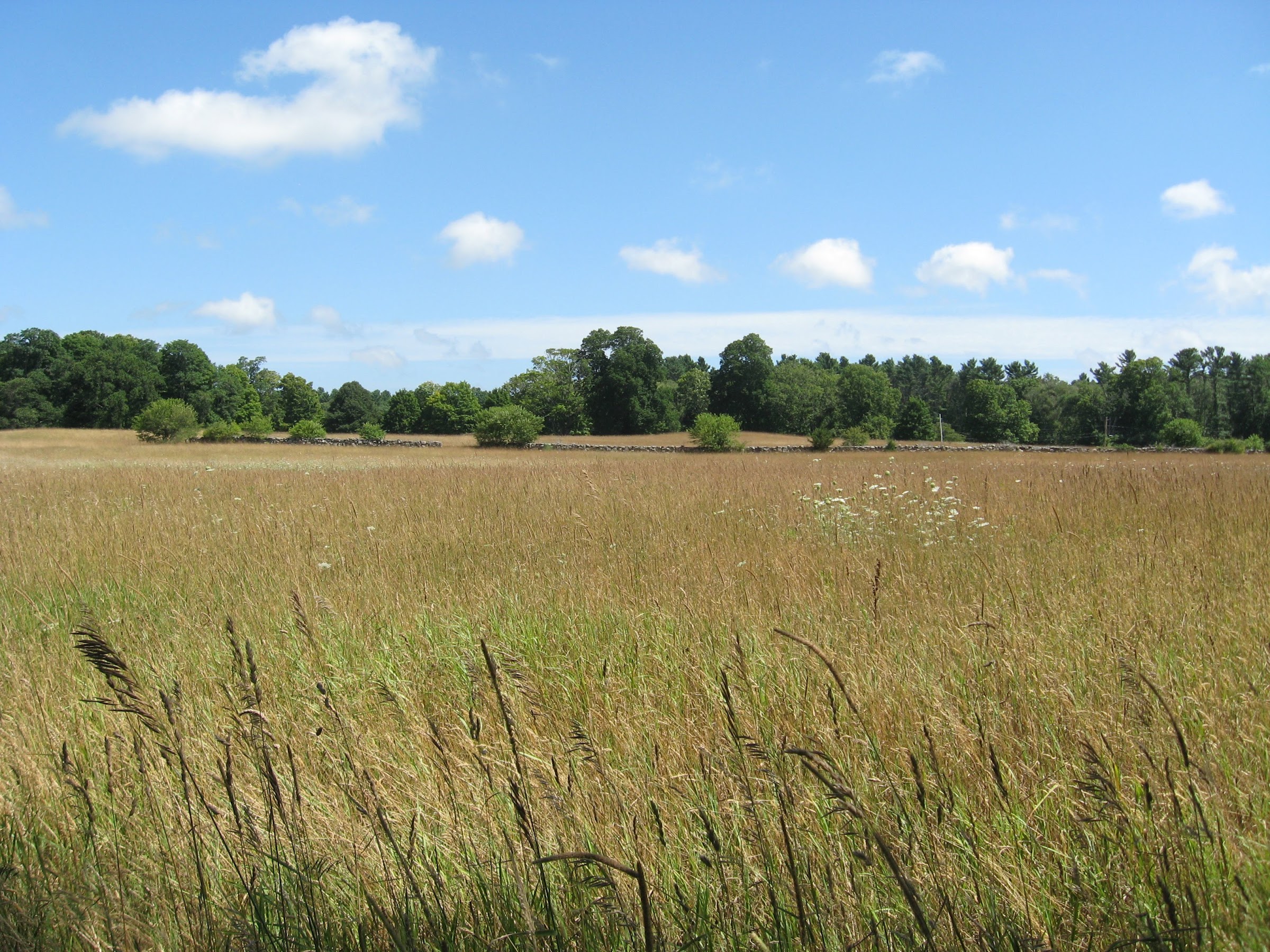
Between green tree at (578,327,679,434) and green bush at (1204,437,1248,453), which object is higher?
green tree at (578,327,679,434)

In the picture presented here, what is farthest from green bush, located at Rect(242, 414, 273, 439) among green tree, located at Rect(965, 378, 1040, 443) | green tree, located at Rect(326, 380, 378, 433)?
green tree, located at Rect(965, 378, 1040, 443)

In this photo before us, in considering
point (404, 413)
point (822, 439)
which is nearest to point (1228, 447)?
point (822, 439)

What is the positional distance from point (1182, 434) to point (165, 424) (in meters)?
69.8

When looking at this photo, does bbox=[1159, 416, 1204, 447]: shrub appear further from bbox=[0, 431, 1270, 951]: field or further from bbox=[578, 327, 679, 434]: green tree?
bbox=[0, 431, 1270, 951]: field

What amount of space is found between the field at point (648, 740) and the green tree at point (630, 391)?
229 ft

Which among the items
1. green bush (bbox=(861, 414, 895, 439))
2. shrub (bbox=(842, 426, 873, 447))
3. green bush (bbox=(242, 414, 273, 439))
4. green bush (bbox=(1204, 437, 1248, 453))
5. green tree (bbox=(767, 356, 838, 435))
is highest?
green tree (bbox=(767, 356, 838, 435))

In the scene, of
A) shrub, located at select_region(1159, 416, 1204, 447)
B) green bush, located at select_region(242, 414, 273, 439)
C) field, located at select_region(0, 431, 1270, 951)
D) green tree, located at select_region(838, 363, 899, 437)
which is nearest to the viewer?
field, located at select_region(0, 431, 1270, 951)

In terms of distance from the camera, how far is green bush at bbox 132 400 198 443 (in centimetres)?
4631

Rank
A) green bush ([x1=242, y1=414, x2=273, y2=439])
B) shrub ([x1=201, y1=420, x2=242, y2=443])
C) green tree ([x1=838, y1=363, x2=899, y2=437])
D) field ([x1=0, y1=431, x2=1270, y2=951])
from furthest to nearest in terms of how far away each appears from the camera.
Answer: green tree ([x1=838, y1=363, x2=899, y2=437])
green bush ([x1=242, y1=414, x2=273, y2=439])
shrub ([x1=201, y1=420, x2=242, y2=443])
field ([x1=0, y1=431, x2=1270, y2=951])

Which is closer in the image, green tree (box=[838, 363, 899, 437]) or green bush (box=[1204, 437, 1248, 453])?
green bush (box=[1204, 437, 1248, 453])

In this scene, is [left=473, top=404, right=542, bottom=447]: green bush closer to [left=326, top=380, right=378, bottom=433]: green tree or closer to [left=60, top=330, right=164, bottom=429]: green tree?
[left=60, top=330, right=164, bottom=429]: green tree

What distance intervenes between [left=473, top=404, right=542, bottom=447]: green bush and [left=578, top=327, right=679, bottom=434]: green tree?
2638 cm

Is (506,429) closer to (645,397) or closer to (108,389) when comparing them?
(645,397)

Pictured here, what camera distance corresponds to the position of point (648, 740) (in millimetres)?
2822
